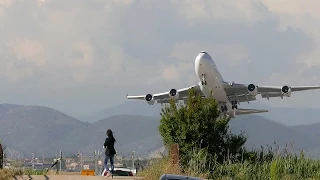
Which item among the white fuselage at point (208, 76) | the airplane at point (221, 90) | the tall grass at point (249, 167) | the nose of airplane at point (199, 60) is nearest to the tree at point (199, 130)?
the tall grass at point (249, 167)

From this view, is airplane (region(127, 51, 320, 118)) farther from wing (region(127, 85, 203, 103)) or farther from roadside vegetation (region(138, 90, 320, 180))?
roadside vegetation (region(138, 90, 320, 180))

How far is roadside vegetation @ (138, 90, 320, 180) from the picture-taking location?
30.6m

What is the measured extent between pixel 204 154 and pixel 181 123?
2.39 meters

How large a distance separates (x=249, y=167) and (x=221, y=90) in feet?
90.2

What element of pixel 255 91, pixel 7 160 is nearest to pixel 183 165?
pixel 7 160

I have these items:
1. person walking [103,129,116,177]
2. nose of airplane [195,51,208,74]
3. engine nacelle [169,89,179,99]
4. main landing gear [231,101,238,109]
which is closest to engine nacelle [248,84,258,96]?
main landing gear [231,101,238,109]

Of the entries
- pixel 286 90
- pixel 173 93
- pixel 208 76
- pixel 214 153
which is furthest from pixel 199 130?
pixel 286 90

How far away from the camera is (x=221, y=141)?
115 feet

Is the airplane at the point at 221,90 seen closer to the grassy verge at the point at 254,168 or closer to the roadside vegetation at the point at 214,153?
the roadside vegetation at the point at 214,153

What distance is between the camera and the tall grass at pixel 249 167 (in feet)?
97.9

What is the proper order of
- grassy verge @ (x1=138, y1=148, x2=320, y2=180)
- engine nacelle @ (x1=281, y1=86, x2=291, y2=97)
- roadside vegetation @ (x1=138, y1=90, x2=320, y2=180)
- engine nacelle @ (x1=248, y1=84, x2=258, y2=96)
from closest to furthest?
grassy verge @ (x1=138, y1=148, x2=320, y2=180), roadside vegetation @ (x1=138, y1=90, x2=320, y2=180), engine nacelle @ (x1=281, y1=86, x2=291, y2=97), engine nacelle @ (x1=248, y1=84, x2=258, y2=96)

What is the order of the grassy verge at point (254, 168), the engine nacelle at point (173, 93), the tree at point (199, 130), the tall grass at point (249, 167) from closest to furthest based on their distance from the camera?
the tall grass at point (249, 167) → the grassy verge at point (254, 168) → the tree at point (199, 130) → the engine nacelle at point (173, 93)

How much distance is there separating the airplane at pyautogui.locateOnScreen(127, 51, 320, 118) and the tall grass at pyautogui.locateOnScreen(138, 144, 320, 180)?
71.4 feet

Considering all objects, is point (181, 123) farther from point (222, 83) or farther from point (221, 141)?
point (222, 83)
